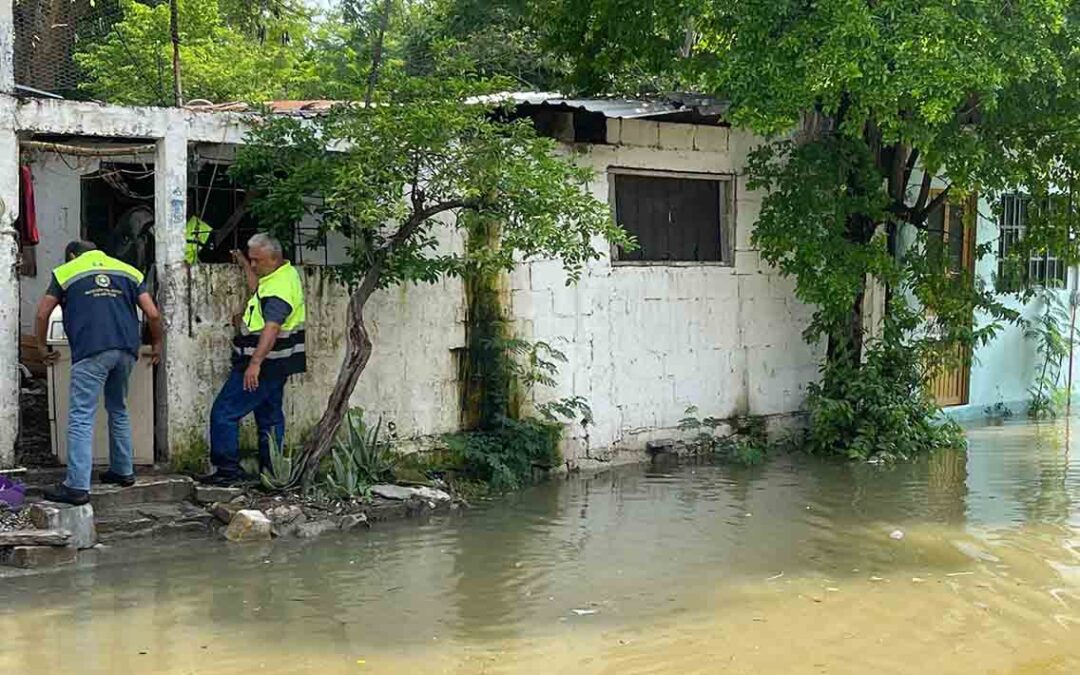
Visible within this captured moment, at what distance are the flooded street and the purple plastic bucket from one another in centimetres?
77

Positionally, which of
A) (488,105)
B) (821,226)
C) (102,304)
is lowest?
(102,304)

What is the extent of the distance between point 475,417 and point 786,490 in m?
2.54

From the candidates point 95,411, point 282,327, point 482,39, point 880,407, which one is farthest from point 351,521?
point 482,39

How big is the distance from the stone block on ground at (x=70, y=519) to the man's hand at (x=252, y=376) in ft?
4.04

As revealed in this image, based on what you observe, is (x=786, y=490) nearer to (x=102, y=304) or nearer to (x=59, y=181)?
(x=102, y=304)

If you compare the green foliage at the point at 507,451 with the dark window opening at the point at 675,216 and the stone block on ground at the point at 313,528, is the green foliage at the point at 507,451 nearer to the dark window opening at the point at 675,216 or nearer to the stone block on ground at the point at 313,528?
the stone block on ground at the point at 313,528

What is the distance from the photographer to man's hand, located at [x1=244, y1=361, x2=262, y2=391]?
784cm

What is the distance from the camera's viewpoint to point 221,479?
26.4 feet

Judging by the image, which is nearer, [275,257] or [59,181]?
[275,257]

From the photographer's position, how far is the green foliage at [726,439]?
10875mm

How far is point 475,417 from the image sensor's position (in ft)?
31.9

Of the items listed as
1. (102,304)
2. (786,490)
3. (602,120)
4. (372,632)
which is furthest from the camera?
(602,120)

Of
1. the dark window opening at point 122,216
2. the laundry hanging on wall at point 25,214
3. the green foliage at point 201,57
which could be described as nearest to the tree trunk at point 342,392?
the laundry hanging on wall at point 25,214

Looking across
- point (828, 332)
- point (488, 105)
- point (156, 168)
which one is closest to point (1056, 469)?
point (828, 332)
